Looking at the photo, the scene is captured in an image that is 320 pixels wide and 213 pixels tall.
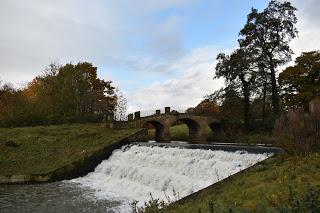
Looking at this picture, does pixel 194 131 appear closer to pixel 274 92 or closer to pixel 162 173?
pixel 274 92

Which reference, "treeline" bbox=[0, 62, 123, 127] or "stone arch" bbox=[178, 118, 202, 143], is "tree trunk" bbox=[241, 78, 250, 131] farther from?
"treeline" bbox=[0, 62, 123, 127]

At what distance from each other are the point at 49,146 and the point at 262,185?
1006 inches

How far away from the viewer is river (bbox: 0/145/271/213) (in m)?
17.9

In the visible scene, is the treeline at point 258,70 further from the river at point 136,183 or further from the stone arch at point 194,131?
the river at point 136,183

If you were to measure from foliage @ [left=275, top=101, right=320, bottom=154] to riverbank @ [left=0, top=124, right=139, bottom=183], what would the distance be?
18551 millimetres

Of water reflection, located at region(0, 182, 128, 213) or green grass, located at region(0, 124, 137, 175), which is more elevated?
green grass, located at region(0, 124, 137, 175)

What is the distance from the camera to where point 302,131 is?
43.8ft

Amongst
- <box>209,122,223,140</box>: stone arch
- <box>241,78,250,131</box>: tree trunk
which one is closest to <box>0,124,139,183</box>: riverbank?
<box>241,78,250,131</box>: tree trunk

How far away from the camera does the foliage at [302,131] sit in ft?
43.7

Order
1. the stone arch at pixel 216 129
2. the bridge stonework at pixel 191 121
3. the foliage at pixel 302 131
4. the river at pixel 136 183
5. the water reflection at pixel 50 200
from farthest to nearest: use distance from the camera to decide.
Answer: the stone arch at pixel 216 129
the bridge stonework at pixel 191 121
the river at pixel 136 183
the water reflection at pixel 50 200
the foliage at pixel 302 131

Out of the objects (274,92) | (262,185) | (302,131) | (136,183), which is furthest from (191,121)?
(262,185)

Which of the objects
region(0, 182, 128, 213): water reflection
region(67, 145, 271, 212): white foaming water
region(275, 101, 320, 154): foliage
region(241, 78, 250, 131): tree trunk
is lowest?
region(0, 182, 128, 213): water reflection

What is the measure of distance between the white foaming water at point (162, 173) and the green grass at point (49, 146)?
10.5ft

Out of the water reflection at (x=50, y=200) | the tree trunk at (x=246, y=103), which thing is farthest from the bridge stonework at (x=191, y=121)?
the water reflection at (x=50, y=200)
